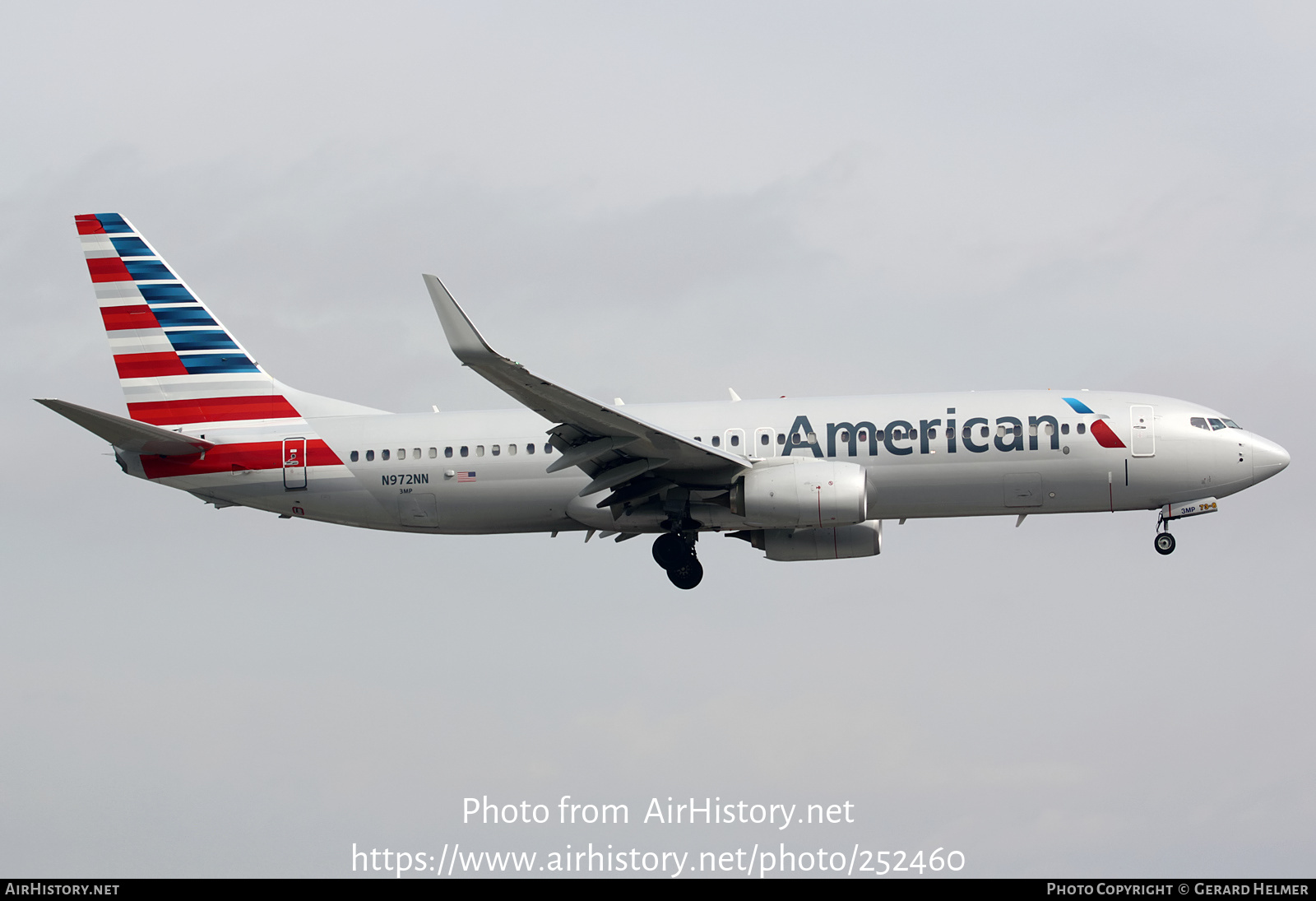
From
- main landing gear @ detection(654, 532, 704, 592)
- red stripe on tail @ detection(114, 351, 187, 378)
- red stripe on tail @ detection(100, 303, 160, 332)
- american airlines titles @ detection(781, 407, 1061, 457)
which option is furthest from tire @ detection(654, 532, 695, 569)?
red stripe on tail @ detection(100, 303, 160, 332)

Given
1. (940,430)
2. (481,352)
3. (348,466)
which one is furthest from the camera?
(348,466)

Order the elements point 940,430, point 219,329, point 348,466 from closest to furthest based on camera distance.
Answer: point 940,430, point 348,466, point 219,329

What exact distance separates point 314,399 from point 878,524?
1507 cm

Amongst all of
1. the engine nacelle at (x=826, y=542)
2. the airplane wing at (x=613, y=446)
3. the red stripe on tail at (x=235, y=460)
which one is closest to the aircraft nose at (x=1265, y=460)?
the engine nacelle at (x=826, y=542)

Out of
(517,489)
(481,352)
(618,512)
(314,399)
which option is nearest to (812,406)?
(618,512)

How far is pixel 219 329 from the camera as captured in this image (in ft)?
128

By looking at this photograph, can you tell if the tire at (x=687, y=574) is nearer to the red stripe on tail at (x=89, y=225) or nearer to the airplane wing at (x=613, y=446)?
the airplane wing at (x=613, y=446)

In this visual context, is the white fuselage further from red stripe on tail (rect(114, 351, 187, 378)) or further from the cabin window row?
red stripe on tail (rect(114, 351, 187, 378))

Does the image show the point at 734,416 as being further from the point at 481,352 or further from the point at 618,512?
the point at 481,352

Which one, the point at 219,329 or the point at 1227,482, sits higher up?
the point at 219,329

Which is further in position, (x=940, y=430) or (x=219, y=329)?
(x=219, y=329)

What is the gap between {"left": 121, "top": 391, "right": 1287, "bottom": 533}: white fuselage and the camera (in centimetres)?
3419

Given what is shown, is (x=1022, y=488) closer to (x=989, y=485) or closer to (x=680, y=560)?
(x=989, y=485)

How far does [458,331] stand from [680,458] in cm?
722
